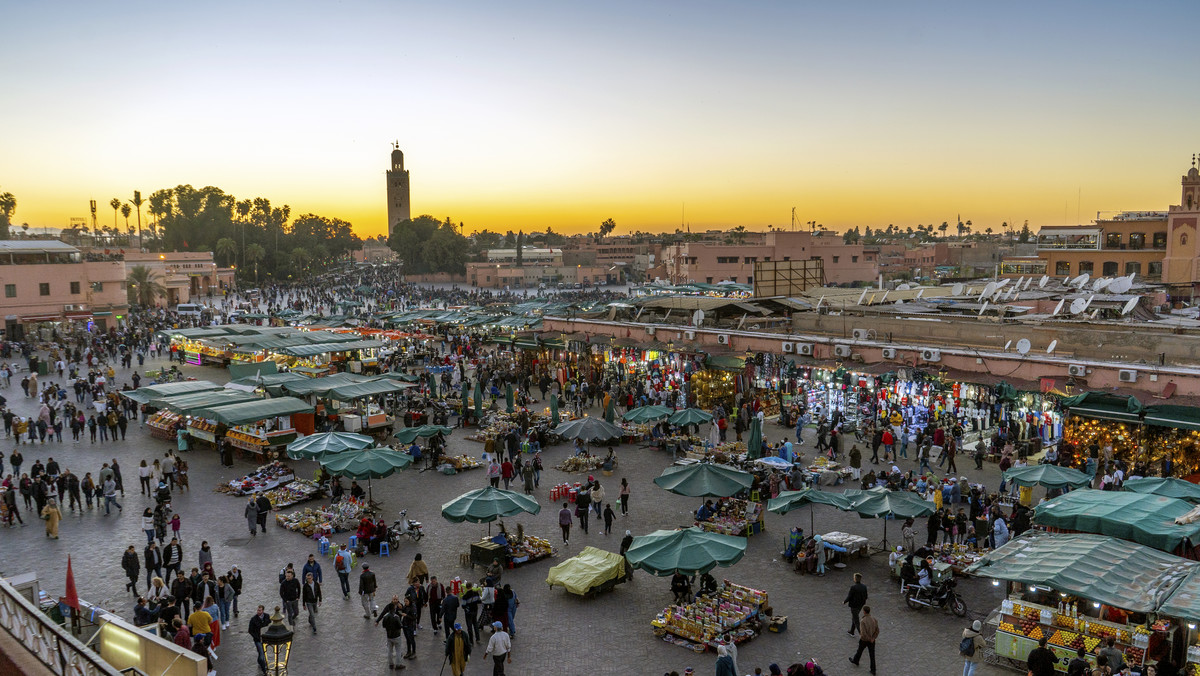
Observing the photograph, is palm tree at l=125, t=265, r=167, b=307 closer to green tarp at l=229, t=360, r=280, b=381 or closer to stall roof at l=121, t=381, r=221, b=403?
green tarp at l=229, t=360, r=280, b=381

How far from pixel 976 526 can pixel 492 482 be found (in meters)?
11.1

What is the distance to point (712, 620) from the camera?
12.1 m

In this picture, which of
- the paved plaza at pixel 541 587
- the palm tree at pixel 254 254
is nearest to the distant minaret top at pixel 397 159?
the palm tree at pixel 254 254

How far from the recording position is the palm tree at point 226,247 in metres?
99.1

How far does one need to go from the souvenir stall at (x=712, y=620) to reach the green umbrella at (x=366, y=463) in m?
7.69

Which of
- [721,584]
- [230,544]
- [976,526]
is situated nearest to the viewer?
[721,584]

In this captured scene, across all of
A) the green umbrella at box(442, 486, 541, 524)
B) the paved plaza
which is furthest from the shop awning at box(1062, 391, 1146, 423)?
the green umbrella at box(442, 486, 541, 524)

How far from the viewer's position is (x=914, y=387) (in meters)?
25.0

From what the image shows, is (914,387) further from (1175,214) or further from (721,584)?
(1175,214)

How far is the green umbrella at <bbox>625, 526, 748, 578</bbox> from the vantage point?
40.2 feet

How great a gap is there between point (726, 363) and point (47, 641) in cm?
2307

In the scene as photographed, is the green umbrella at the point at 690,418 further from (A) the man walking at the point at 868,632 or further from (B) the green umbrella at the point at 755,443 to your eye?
(A) the man walking at the point at 868,632

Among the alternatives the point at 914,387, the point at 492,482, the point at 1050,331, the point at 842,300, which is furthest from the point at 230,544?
the point at 842,300

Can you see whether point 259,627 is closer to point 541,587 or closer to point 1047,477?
point 541,587
